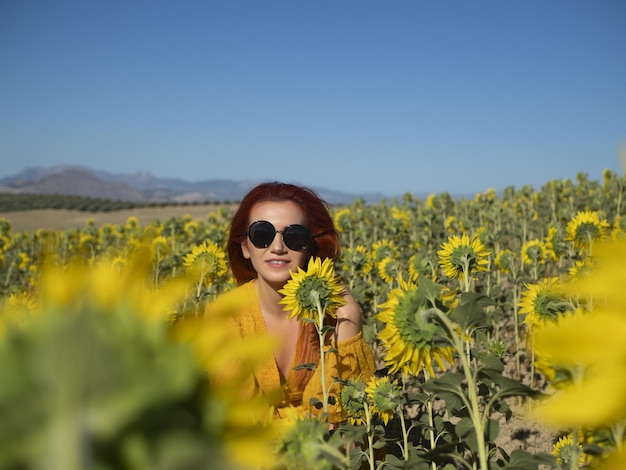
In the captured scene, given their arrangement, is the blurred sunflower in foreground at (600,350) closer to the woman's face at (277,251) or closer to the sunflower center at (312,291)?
the sunflower center at (312,291)

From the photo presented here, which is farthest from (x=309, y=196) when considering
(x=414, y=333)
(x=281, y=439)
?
(x=281, y=439)

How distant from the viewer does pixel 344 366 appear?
9.08ft

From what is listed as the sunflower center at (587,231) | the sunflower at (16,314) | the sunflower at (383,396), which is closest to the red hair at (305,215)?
the sunflower at (383,396)

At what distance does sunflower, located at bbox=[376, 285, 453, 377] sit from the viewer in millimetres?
1145

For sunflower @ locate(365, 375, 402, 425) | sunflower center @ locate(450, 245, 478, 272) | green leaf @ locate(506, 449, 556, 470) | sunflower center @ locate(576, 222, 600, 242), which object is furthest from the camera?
sunflower center @ locate(576, 222, 600, 242)

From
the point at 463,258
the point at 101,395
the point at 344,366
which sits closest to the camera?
the point at 101,395

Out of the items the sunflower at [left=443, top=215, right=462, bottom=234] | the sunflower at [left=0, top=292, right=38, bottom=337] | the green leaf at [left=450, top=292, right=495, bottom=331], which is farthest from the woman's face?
the sunflower at [left=443, top=215, right=462, bottom=234]

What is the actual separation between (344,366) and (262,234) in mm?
870

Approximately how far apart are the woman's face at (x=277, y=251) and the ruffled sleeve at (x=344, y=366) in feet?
1.66

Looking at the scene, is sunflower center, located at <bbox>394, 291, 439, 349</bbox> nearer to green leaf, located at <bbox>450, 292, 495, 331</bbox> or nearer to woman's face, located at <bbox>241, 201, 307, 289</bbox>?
green leaf, located at <bbox>450, 292, 495, 331</bbox>

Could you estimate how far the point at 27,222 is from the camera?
83.1 feet

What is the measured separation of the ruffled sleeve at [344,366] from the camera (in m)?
2.65

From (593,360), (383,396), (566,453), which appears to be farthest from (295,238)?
(593,360)

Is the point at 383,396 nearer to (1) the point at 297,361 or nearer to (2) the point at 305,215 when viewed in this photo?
(1) the point at 297,361
